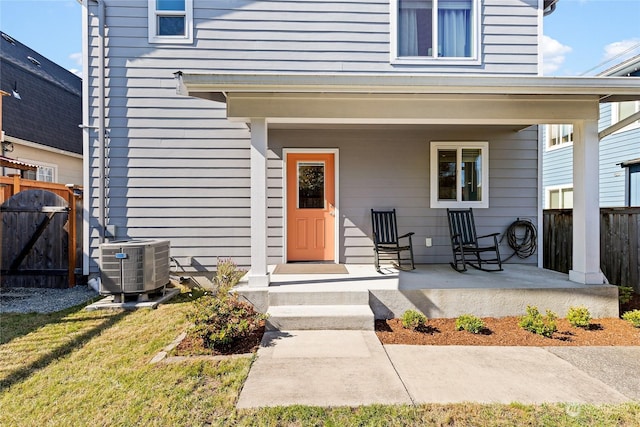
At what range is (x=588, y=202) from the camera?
13.5ft

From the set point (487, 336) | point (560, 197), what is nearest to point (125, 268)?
point (487, 336)

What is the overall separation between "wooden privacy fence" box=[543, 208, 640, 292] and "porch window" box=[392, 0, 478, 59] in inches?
127

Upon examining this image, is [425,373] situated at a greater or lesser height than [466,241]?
lesser

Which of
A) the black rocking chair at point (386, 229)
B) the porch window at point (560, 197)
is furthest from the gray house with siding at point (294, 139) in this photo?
the porch window at point (560, 197)

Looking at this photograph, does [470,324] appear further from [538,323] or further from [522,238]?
[522,238]

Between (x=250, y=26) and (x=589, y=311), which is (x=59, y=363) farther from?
(x=589, y=311)

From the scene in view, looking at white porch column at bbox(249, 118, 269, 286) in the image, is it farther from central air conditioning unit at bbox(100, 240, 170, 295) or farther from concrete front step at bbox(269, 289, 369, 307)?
central air conditioning unit at bbox(100, 240, 170, 295)

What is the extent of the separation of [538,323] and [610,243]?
286 centimetres

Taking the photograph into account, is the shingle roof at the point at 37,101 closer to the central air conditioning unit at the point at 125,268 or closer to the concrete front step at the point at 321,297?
the central air conditioning unit at the point at 125,268

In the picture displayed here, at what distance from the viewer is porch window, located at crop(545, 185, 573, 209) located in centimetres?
997

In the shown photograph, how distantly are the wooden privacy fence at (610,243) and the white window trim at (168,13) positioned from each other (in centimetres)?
676

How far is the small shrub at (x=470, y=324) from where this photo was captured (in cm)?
354

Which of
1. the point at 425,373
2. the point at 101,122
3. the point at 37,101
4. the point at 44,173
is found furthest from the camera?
the point at 37,101

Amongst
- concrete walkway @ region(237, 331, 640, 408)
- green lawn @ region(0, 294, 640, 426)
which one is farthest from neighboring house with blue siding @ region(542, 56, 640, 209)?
→ green lawn @ region(0, 294, 640, 426)
